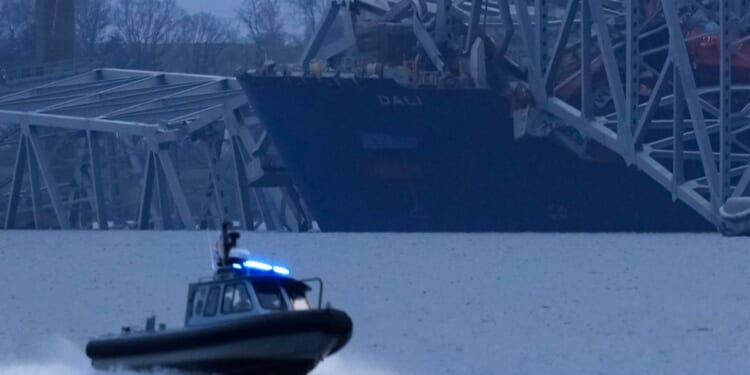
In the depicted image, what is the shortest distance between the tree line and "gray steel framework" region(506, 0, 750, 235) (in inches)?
1943

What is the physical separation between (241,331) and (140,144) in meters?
58.2

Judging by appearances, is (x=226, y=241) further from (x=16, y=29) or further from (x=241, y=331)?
(x=16, y=29)

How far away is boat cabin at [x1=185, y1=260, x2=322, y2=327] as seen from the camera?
28.4 meters

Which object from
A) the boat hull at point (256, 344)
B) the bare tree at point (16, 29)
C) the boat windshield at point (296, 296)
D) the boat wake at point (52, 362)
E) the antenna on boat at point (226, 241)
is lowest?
the bare tree at point (16, 29)

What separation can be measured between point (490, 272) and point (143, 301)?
12.0m

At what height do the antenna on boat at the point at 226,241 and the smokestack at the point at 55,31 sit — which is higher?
the antenna on boat at the point at 226,241

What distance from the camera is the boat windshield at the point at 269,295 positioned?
2838 cm

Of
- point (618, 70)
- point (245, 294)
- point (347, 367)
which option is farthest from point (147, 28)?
point (245, 294)

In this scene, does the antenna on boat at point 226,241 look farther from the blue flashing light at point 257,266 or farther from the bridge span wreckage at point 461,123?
the bridge span wreckage at point 461,123

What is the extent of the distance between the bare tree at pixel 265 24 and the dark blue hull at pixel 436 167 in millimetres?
60829

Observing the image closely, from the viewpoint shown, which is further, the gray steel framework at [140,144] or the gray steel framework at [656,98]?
the gray steel framework at [140,144]

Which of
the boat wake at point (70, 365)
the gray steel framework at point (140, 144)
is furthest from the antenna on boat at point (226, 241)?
the gray steel framework at point (140, 144)

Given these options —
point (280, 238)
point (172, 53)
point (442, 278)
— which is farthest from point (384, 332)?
point (172, 53)

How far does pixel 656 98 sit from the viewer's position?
2410 inches
